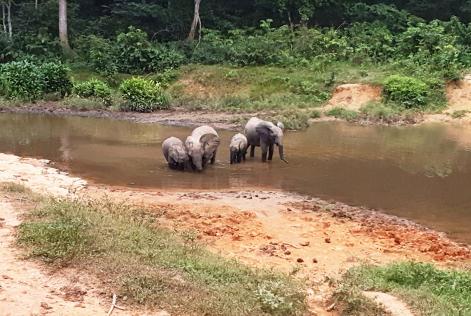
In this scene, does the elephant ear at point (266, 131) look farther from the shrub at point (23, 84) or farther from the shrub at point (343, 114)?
the shrub at point (23, 84)

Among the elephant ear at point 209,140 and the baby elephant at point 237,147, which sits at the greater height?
the elephant ear at point 209,140

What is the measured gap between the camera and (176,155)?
15.3 m

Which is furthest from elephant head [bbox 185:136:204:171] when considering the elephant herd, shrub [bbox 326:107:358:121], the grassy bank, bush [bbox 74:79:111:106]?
bush [bbox 74:79:111:106]

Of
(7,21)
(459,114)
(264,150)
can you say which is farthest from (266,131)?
(7,21)

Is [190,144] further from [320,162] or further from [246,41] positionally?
[246,41]

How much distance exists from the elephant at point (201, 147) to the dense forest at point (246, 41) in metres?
9.26

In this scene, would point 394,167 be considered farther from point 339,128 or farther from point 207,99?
point 207,99

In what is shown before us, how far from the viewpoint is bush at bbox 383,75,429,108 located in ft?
83.0

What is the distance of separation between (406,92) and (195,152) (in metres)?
13.0

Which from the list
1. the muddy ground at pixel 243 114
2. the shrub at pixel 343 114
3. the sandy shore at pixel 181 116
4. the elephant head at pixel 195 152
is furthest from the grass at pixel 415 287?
the shrub at pixel 343 114

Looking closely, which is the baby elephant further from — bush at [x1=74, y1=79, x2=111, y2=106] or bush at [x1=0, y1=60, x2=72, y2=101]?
bush at [x1=0, y1=60, x2=72, y2=101]

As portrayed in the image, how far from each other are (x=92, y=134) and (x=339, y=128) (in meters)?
8.43

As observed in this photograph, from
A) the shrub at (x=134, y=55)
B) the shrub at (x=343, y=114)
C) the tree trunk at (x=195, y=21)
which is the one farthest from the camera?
the tree trunk at (x=195, y=21)

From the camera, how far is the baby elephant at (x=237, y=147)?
53.6ft
